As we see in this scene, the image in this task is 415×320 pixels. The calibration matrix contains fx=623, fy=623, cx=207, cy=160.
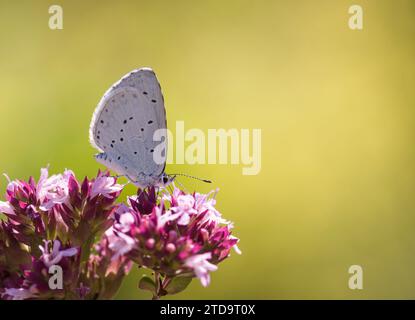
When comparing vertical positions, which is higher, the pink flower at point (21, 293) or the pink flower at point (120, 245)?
the pink flower at point (120, 245)

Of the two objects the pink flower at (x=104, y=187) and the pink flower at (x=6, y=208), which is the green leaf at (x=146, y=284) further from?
the pink flower at (x=6, y=208)

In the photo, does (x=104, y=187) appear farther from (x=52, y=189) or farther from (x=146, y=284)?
(x=146, y=284)

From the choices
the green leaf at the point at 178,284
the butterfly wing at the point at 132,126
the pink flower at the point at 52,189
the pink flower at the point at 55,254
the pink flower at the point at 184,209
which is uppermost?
the butterfly wing at the point at 132,126

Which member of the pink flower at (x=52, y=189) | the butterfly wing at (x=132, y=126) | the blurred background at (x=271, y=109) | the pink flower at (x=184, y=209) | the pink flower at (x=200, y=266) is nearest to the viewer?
the pink flower at (x=200, y=266)

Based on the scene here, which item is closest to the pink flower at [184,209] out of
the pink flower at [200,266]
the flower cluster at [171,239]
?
the flower cluster at [171,239]
